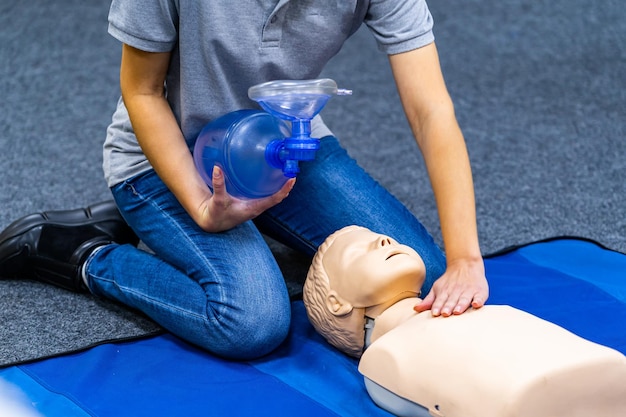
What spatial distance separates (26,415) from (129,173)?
1.55 feet

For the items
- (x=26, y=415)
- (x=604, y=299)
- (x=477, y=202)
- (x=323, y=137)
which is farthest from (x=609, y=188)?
(x=26, y=415)

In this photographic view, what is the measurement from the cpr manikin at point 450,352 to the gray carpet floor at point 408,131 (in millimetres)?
402

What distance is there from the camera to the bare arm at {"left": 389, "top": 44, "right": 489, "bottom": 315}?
1.27 metres

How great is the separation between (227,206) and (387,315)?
291 mm

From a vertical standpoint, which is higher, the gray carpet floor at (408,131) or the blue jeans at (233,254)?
the blue jeans at (233,254)

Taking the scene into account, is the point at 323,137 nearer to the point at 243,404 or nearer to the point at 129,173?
the point at 129,173

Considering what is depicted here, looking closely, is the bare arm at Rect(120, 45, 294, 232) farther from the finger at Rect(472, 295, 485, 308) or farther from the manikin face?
the finger at Rect(472, 295, 485, 308)

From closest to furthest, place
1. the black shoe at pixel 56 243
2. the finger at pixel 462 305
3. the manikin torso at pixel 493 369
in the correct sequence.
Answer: the manikin torso at pixel 493 369 → the finger at pixel 462 305 → the black shoe at pixel 56 243

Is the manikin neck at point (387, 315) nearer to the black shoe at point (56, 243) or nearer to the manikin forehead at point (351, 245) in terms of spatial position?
the manikin forehead at point (351, 245)

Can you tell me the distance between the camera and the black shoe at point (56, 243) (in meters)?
1.64

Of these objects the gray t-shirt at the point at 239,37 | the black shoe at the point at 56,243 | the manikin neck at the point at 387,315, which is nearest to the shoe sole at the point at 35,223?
the black shoe at the point at 56,243

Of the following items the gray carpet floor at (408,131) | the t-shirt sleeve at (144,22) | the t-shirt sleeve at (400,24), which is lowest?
the gray carpet floor at (408,131)

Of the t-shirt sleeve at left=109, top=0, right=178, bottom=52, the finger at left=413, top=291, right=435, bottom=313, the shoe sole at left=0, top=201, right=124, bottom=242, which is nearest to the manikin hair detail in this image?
the finger at left=413, top=291, right=435, bottom=313

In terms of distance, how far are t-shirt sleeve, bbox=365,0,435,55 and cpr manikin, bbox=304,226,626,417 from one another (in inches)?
12.8
